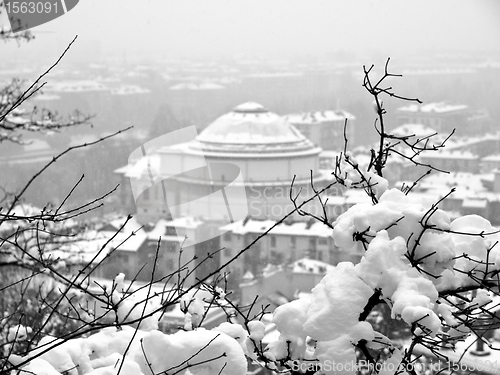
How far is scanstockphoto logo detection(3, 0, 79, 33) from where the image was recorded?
11.3ft

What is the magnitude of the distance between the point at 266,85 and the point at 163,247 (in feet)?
32.2

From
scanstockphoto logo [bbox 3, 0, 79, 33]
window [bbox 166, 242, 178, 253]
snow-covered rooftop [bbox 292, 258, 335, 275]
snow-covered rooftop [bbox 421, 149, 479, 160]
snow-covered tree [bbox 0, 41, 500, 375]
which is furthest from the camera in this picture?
snow-covered rooftop [bbox 421, 149, 479, 160]

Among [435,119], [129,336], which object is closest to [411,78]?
[435,119]

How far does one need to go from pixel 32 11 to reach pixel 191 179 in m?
9.43

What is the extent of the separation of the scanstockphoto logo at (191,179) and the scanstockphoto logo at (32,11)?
25.8 feet

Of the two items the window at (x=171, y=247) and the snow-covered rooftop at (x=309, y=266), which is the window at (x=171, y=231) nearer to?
the window at (x=171, y=247)

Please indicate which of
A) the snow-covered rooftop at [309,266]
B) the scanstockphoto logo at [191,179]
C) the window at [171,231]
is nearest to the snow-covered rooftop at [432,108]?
the scanstockphoto logo at [191,179]

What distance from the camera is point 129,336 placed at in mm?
1596

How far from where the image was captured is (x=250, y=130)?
14211mm

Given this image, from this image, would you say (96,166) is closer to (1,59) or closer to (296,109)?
(1,59)

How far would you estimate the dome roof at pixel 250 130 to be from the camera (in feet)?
45.2

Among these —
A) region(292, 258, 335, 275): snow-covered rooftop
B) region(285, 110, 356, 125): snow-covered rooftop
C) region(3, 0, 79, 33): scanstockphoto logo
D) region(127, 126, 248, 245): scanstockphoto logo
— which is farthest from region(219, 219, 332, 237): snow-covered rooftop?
region(3, 0, 79, 33): scanstockphoto logo

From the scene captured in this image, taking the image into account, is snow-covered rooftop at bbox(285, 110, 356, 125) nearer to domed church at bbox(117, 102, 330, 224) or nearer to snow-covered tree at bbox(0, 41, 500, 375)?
domed church at bbox(117, 102, 330, 224)

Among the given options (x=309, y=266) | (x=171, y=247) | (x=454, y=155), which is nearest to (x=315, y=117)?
(x=454, y=155)
